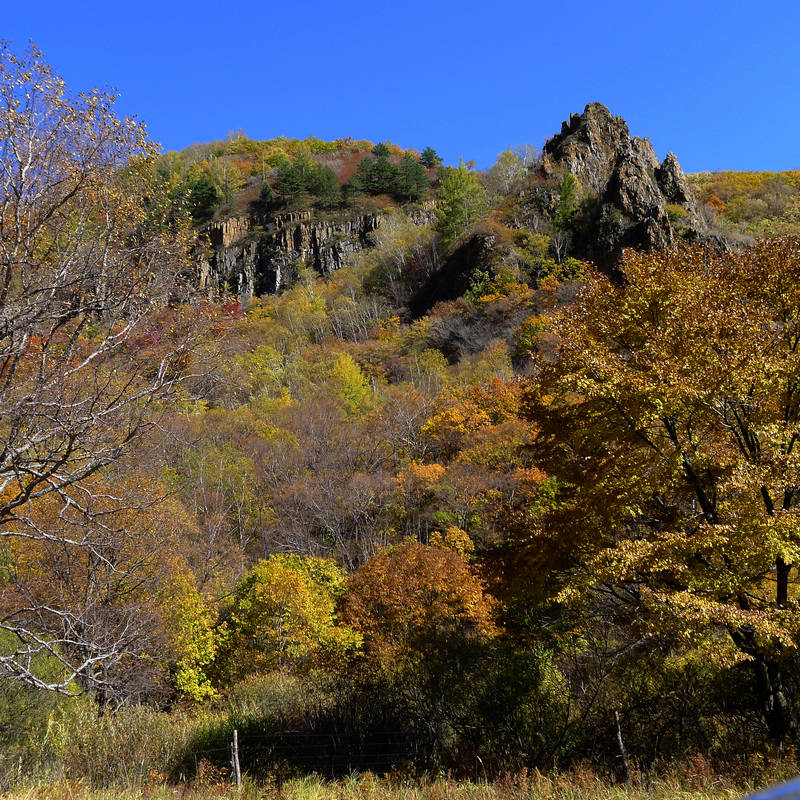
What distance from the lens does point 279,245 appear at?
86938 millimetres

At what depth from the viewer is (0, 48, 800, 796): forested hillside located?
655cm

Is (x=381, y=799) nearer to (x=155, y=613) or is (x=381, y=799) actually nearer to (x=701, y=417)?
(x=701, y=417)

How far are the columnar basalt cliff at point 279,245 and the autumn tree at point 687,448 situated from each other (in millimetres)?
74295

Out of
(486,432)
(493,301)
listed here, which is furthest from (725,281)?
(493,301)

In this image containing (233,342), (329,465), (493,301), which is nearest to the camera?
(233,342)

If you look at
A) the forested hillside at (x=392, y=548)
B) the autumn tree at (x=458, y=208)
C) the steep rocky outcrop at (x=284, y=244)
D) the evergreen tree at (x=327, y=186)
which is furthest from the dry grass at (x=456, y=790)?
the evergreen tree at (x=327, y=186)

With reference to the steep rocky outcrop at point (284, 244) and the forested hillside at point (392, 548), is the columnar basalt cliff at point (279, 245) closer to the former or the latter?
the steep rocky outcrop at point (284, 244)

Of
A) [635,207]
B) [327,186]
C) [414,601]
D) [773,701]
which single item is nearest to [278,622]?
[414,601]

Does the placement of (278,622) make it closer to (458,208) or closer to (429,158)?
(458,208)

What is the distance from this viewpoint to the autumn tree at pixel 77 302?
595 centimetres

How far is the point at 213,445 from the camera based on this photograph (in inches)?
1340

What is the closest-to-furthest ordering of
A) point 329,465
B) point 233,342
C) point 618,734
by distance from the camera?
point 233,342
point 618,734
point 329,465

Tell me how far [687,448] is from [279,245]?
3301 inches

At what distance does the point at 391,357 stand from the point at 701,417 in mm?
42995
